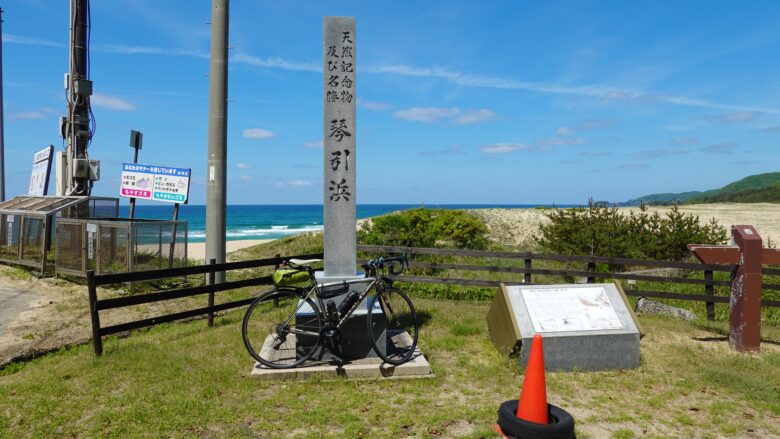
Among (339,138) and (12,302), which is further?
(12,302)

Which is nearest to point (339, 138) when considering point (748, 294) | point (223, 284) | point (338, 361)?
point (338, 361)

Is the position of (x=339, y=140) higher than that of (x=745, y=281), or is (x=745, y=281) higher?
(x=339, y=140)

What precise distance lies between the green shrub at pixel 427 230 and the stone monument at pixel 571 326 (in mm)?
11728

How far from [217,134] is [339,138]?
520cm

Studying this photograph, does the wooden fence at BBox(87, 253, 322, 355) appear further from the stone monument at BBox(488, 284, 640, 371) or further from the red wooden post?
the red wooden post

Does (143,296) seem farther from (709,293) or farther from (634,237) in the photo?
(634,237)

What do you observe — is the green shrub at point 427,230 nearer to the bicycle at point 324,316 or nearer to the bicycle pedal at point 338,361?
the bicycle at point 324,316

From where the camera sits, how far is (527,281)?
11.0 m

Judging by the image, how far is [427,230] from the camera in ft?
64.6

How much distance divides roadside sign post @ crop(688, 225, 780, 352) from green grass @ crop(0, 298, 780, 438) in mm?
350

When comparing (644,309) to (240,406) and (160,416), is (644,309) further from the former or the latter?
(160,416)

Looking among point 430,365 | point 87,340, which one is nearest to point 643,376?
point 430,365

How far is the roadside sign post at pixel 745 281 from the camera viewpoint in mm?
7680

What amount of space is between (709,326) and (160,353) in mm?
9465
